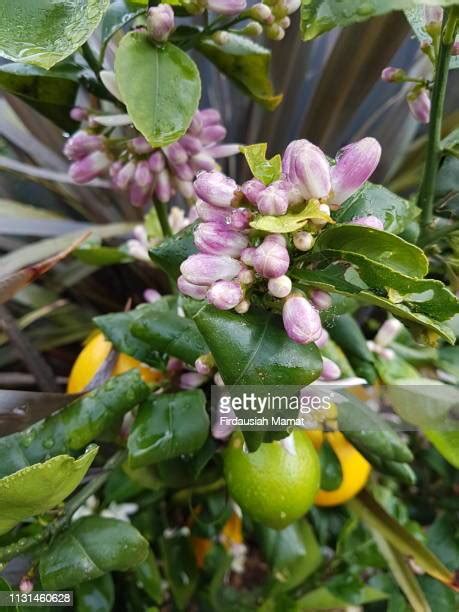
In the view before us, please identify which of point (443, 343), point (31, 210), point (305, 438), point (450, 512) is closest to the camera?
point (305, 438)

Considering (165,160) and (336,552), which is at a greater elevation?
(165,160)

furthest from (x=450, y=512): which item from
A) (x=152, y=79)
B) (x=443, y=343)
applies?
(x=152, y=79)

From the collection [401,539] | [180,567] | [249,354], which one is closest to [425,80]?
[249,354]

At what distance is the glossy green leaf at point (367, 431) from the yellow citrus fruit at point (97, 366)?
128 mm

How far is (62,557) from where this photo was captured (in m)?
0.33

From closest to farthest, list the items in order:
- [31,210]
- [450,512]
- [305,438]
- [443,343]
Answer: [305,438] → [443,343] → [450,512] → [31,210]

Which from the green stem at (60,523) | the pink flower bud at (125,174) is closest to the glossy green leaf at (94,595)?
the green stem at (60,523)

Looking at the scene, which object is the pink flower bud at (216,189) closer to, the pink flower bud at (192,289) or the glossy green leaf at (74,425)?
the pink flower bud at (192,289)

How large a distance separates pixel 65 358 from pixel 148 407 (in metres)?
0.41

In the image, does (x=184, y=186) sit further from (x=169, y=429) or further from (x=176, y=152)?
(x=169, y=429)

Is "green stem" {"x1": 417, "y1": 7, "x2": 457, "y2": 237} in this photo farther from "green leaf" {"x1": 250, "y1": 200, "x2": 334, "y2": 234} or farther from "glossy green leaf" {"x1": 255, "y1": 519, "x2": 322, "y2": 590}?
"glossy green leaf" {"x1": 255, "y1": 519, "x2": 322, "y2": 590}

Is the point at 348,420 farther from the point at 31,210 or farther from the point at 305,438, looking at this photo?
the point at 31,210

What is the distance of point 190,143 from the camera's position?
406 mm

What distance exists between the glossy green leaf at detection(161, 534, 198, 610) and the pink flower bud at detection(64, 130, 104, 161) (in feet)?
1.17
